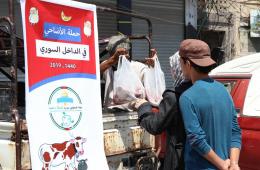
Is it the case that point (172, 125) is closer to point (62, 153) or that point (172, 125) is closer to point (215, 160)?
point (215, 160)

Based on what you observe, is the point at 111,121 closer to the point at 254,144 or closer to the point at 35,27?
the point at 35,27

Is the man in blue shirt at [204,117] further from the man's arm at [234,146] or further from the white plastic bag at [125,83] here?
the white plastic bag at [125,83]

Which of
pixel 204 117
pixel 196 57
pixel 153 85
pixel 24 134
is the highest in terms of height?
pixel 196 57

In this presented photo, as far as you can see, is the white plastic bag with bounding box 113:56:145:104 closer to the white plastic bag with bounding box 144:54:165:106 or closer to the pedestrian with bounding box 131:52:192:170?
the white plastic bag with bounding box 144:54:165:106

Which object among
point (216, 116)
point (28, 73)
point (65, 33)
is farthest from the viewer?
point (65, 33)

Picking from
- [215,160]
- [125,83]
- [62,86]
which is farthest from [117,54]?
[215,160]

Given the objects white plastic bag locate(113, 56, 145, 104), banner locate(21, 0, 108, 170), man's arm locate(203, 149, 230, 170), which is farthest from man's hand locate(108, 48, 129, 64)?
man's arm locate(203, 149, 230, 170)

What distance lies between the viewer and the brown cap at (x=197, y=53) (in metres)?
3.04

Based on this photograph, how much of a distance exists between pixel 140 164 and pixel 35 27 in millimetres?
1464

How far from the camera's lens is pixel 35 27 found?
132 inches

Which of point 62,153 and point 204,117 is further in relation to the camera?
point 62,153

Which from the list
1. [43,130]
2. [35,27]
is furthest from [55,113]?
[35,27]

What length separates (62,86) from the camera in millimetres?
3469

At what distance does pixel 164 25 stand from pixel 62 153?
8316 millimetres
